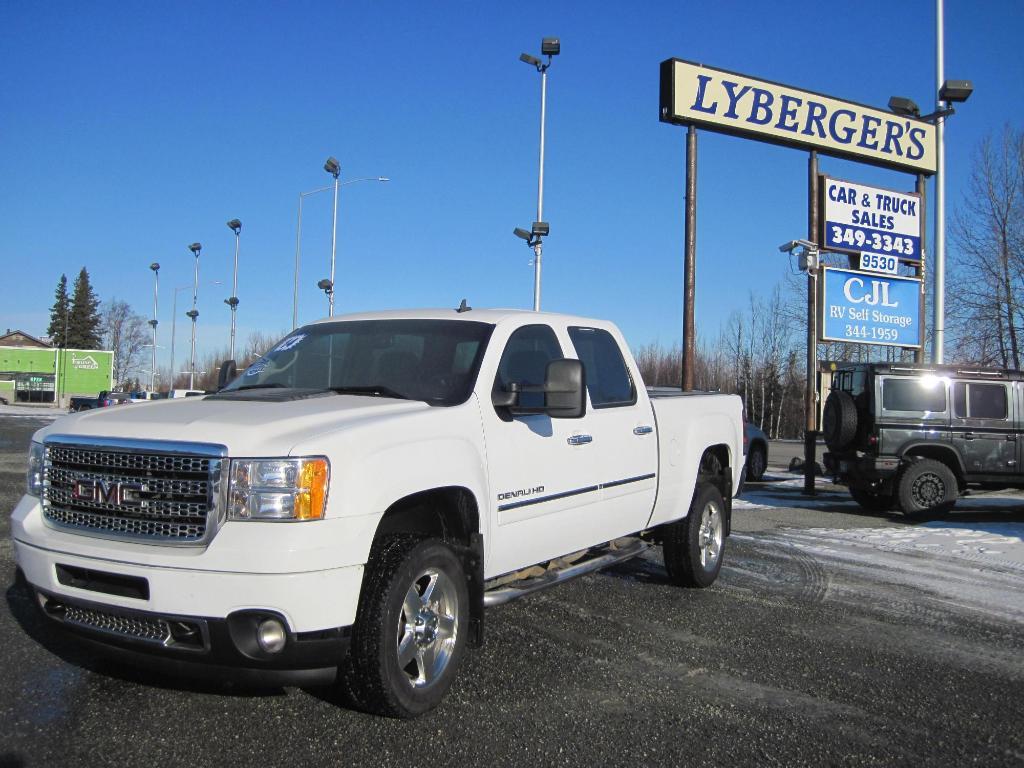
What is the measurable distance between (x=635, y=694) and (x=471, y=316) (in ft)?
7.52

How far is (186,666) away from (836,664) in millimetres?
3515

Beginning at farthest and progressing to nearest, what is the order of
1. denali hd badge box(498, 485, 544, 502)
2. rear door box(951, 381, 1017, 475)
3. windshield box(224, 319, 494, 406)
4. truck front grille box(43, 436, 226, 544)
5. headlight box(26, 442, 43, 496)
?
rear door box(951, 381, 1017, 475) < windshield box(224, 319, 494, 406) < denali hd badge box(498, 485, 544, 502) < headlight box(26, 442, 43, 496) < truck front grille box(43, 436, 226, 544)

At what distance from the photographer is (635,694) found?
4309mm

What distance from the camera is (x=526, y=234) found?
23.9 m

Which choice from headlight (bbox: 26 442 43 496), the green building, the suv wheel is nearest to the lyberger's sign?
the suv wheel

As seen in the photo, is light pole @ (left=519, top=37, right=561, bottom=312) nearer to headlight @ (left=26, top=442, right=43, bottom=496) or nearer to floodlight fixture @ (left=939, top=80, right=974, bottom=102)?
floodlight fixture @ (left=939, top=80, right=974, bottom=102)

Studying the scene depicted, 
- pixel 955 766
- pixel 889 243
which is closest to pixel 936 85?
pixel 889 243

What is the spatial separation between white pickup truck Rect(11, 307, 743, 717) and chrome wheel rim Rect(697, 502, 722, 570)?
168 centimetres

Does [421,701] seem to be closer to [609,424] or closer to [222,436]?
[222,436]

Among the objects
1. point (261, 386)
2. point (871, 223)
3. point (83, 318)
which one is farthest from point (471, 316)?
point (83, 318)

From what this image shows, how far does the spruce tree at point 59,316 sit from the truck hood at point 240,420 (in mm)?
120827

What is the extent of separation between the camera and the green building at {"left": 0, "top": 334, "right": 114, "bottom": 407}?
7544 centimetres

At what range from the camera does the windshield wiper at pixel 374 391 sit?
176 inches

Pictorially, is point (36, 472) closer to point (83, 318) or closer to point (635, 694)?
point (635, 694)
